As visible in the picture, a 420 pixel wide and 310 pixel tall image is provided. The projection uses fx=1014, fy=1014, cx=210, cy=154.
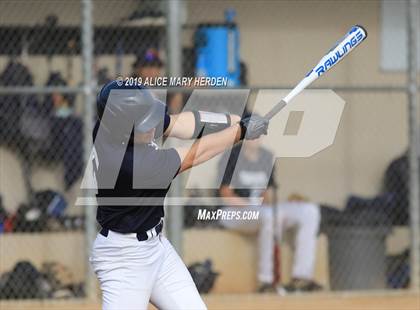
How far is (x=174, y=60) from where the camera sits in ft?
29.8

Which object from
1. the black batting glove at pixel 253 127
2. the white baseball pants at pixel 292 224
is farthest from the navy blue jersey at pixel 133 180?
the white baseball pants at pixel 292 224

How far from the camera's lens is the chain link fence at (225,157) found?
366 inches

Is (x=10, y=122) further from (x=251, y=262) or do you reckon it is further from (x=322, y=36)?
(x=322, y=36)

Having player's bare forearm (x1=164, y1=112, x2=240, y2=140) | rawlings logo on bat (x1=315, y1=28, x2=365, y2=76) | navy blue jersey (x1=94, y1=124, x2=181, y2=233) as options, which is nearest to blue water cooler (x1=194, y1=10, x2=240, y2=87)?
rawlings logo on bat (x1=315, y1=28, x2=365, y2=76)

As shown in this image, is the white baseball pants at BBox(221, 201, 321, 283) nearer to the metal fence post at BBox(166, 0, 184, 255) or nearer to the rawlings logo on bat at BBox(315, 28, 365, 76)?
the metal fence post at BBox(166, 0, 184, 255)

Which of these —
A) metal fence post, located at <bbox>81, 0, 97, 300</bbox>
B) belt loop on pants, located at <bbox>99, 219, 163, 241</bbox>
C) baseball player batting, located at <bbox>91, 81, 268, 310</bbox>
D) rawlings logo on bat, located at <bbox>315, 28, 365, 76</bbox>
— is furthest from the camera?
metal fence post, located at <bbox>81, 0, 97, 300</bbox>

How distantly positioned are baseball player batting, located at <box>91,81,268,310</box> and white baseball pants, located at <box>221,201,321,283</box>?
13.0 ft

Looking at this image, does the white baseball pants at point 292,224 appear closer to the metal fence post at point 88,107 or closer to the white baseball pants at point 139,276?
the metal fence post at point 88,107

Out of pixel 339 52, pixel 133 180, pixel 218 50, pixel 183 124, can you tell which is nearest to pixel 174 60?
pixel 218 50

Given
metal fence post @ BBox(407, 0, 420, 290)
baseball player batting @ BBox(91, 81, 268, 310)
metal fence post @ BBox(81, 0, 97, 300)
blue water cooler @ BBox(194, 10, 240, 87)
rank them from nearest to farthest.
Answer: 1. baseball player batting @ BBox(91, 81, 268, 310)
2. metal fence post @ BBox(81, 0, 97, 300)
3. metal fence post @ BBox(407, 0, 420, 290)
4. blue water cooler @ BBox(194, 10, 240, 87)

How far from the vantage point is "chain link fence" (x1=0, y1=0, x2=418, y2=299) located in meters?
9.30

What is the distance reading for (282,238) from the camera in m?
9.70

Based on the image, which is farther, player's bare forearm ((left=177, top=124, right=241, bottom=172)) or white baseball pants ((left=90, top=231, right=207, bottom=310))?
player's bare forearm ((left=177, top=124, right=241, bottom=172))

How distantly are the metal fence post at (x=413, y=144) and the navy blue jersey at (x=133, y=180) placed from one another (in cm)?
446
